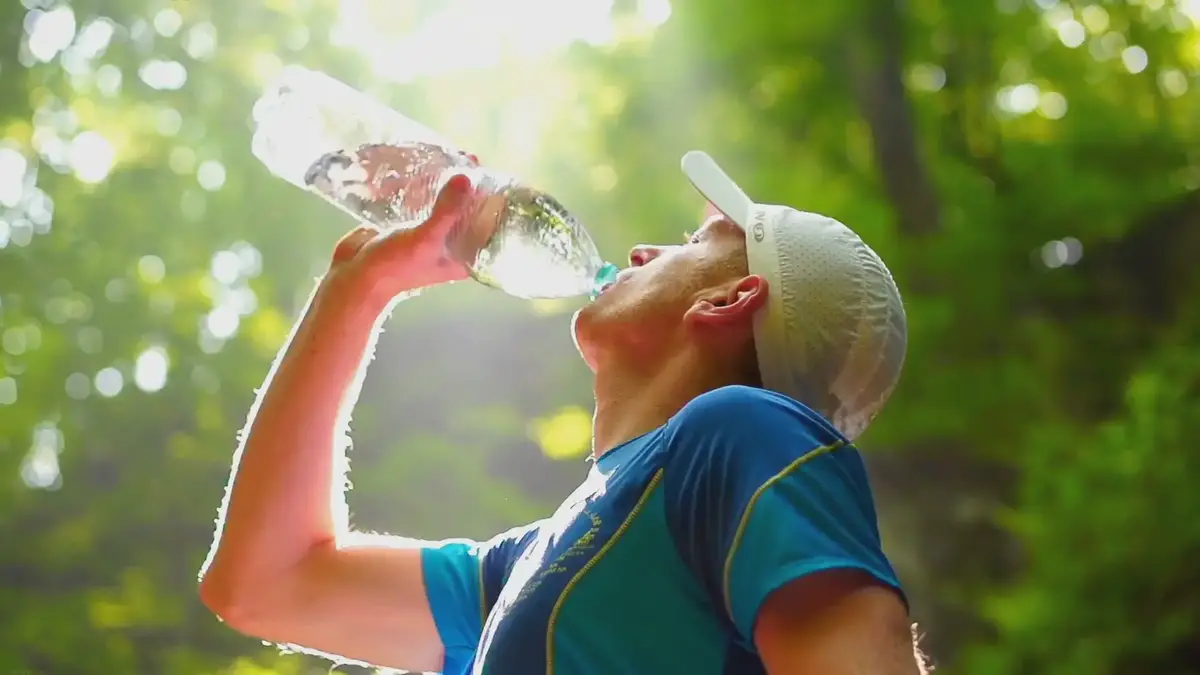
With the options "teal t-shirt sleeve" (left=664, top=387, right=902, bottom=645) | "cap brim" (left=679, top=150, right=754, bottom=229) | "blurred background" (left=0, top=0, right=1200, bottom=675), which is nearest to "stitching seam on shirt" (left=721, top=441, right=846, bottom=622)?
"teal t-shirt sleeve" (left=664, top=387, right=902, bottom=645)

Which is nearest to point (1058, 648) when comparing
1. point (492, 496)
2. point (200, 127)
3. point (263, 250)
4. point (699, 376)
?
point (492, 496)

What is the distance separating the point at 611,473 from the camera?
0.70 meters

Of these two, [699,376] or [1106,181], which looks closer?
[699,376]

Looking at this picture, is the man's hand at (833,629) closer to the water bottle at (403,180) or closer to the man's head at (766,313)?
the man's head at (766,313)

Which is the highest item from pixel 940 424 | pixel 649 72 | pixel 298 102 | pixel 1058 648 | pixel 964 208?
pixel 298 102

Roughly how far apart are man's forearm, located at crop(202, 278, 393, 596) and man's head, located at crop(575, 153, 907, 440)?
0.64 ft

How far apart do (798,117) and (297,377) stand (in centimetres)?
195

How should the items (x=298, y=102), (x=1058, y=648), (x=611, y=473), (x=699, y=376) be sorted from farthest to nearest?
(x=1058, y=648), (x=298, y=102), (x=699, y=376), (x=611, y=473)

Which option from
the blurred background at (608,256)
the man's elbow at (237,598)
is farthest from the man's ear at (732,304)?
the blurred background at (608,256)

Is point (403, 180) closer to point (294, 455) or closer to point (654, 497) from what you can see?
point (294, 455)

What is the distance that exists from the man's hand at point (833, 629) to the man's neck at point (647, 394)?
0.86 feet

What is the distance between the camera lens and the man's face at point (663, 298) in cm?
82

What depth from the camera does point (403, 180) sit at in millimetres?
1085

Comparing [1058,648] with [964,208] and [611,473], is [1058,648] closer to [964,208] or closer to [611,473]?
[964,208]
